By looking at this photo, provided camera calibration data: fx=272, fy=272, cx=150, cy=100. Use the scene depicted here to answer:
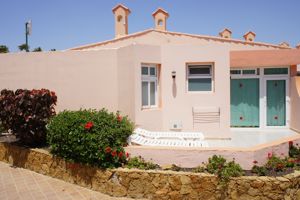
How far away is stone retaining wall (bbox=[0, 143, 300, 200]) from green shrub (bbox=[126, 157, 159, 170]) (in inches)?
12.8

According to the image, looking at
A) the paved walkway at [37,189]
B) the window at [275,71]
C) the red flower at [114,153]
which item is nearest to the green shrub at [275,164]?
the red flower at [114,153]

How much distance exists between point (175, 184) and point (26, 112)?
267 inches

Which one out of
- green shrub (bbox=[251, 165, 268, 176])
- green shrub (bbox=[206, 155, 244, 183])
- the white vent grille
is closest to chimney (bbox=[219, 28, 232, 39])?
the white vent grille

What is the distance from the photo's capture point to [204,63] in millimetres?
13500

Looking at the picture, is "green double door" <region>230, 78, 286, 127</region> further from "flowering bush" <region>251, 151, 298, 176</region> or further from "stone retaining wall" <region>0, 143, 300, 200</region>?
"stone retaining wall" <region>0, 143, 300, 200</region>

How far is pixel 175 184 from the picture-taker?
845cm

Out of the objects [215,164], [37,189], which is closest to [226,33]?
[215,164]

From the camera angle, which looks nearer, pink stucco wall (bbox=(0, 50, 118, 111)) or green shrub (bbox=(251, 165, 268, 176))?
green shrub (bbox=(251, 165, 268, 176))

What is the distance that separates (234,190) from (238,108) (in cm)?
868

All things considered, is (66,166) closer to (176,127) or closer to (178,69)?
(176,127)

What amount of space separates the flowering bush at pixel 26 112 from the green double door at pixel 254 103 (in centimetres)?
1029

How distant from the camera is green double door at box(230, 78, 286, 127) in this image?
15.7 metres

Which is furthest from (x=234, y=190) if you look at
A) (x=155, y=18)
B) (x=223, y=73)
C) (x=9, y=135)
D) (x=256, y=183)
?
(x=155, y=18)

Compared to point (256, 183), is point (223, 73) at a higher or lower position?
higher
